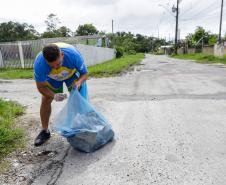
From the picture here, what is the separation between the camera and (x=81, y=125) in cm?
336

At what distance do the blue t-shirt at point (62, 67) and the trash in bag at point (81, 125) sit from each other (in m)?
0.27

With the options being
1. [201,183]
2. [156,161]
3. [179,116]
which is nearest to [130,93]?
[179,116]

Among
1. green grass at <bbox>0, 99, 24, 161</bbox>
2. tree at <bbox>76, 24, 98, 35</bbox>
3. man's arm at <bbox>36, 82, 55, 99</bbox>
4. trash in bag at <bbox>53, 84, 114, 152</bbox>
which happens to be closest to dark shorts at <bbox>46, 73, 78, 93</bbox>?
man's arm at <bbox>36, 82, 55, 99</bbox>

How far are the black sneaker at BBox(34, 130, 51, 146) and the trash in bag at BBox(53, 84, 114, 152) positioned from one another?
0.45 m

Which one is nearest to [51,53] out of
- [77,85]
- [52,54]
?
[52,54]

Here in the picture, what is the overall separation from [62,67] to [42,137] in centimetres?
102

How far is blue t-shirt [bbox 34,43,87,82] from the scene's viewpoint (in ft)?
11.3

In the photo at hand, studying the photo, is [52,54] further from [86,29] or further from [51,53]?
[86,29]

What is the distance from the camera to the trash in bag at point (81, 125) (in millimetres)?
3350

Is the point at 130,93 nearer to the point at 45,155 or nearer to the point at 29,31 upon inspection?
the point at 45,155

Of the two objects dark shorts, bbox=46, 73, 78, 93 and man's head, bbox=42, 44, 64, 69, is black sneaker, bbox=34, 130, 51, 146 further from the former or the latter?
man's head, bbox=42, 44, 64, 69

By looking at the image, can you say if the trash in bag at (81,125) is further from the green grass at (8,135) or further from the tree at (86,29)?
the tree at (86,29)

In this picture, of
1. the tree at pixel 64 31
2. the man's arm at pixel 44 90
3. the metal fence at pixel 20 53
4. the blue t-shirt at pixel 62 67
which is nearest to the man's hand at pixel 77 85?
the blue t-shirt at pixel 62 67

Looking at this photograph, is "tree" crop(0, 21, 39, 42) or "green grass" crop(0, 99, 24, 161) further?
"tree" crop(0, 21, 39, 42)
